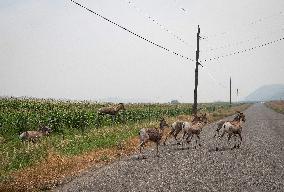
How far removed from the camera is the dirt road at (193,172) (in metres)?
12.8

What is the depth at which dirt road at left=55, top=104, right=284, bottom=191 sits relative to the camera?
12805mm

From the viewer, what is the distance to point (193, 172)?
15031 mm

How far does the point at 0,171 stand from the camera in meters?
14.4

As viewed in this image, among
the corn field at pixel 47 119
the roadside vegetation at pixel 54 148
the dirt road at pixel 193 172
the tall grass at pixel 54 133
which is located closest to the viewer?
the dirt road at pixel 193 172

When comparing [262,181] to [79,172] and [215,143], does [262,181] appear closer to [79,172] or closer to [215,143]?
[79,172]

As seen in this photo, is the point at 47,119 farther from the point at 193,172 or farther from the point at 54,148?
the point at 193,172

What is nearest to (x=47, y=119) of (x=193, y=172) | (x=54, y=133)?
(x=54, y=133)

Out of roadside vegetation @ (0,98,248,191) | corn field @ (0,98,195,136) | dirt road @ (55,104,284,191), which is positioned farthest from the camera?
corn field @ (0,98,195,136)

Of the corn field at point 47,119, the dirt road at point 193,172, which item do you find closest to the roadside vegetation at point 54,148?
the corn field at point 47,119

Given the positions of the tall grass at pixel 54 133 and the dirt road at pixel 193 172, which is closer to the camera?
the dirt road at pixel 193 172

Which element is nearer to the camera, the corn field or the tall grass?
the tall grass

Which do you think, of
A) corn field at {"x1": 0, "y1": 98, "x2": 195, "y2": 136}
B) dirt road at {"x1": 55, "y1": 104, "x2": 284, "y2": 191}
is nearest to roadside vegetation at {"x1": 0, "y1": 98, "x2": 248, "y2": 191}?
corn field at {"x1": 0, "y1": 98, "x2": 195, "y2": 136}

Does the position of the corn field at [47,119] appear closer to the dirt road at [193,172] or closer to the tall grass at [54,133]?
the tall grass at [54,133]

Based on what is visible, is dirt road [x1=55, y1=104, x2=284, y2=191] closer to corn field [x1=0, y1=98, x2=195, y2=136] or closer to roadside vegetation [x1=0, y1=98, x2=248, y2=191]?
roadside vegetation [x1=0, y1=98, x2=248, y2=191]
